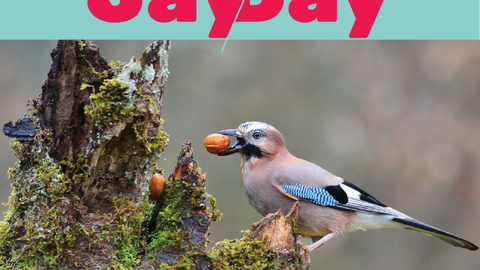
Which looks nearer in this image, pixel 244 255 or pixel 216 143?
pixel 244 255

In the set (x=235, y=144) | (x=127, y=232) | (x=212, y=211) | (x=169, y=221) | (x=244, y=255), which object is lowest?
(x=244, y=255)

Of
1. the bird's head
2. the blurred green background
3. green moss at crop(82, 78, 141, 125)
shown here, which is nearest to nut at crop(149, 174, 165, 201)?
green moss at crop(82, 78, 141, 125)

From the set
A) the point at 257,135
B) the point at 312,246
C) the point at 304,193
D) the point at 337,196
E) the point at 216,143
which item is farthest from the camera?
the point at 257,135

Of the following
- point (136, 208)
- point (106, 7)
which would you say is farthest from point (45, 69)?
point (136, 208)

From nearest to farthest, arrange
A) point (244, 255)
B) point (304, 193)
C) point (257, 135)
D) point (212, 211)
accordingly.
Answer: point (244, 255) → point (212, 211) → point (304, 193) → point (257, 135)

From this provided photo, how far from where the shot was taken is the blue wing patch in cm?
442

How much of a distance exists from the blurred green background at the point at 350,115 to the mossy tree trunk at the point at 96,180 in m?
6.13

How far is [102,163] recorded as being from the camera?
3.12 metres

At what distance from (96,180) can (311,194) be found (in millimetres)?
2187

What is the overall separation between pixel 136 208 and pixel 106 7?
3462 mm

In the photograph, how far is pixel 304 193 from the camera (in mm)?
4430

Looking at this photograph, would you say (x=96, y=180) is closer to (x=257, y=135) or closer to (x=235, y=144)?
(x=235, y=144)

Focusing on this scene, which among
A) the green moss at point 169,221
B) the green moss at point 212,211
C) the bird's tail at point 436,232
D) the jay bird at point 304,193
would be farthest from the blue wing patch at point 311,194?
the green moss at point 169,221

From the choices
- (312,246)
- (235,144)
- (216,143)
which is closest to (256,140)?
(235,144)
